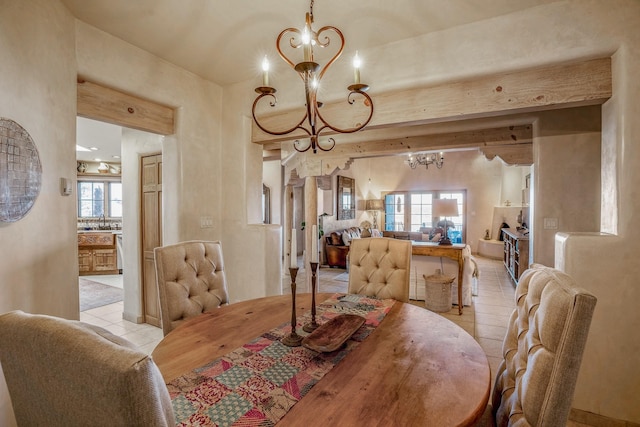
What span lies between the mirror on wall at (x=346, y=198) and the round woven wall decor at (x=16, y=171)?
7050mm

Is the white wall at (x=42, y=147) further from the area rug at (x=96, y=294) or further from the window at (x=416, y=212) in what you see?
the window at (x=416, y=212)

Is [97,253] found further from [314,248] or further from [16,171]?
[314,248]

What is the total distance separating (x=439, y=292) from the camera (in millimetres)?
4137

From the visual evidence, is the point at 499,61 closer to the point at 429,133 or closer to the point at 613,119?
the point at 613,119

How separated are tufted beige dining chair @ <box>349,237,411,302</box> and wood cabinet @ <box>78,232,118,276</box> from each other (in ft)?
20.8

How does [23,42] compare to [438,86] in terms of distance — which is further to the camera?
[438,86]

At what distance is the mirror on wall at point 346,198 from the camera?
8.59 meters

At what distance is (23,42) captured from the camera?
1.76 meters

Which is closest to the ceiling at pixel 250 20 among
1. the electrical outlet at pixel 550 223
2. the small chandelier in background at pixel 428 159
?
the electrical outlet at pixel 550 223

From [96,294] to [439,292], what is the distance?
5.27 metres

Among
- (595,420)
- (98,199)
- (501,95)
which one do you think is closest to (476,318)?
(595,420)

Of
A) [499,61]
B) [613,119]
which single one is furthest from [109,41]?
[613,119]

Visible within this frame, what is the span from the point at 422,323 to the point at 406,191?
923cm

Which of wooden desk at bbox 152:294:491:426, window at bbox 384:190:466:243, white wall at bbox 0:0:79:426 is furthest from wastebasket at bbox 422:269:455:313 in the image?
window at bbox 384:190:466:243
